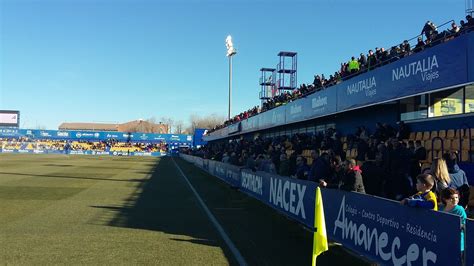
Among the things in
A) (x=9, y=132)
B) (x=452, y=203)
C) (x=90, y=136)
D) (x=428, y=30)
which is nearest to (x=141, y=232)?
(x=452, y=203)

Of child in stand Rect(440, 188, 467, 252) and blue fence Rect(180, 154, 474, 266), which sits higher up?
child in stand Rect(440, 188, 467, 252)

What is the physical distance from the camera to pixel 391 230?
656cm

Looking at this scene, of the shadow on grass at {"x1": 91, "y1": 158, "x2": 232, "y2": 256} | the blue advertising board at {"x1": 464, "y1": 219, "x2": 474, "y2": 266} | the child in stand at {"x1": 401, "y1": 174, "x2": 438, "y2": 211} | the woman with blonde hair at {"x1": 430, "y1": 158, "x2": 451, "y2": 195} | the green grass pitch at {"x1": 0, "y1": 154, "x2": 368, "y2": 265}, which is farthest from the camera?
the shadow on grass at {"x1": 91, "y1": 158, "x2": 232, "y2": 256}

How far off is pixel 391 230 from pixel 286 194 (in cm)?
591

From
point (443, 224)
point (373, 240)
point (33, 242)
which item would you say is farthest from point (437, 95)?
point (33, 242)

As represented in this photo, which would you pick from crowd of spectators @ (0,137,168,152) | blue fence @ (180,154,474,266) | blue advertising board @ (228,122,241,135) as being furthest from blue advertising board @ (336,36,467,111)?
crowd of spectators @ (0,137,168,152)

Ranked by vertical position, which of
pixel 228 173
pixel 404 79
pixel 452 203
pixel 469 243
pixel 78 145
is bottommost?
pixel 228 173

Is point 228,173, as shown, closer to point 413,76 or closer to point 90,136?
point 413,76

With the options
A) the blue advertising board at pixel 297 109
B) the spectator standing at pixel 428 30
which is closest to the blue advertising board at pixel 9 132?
the blue advertising board at pixel 297 109

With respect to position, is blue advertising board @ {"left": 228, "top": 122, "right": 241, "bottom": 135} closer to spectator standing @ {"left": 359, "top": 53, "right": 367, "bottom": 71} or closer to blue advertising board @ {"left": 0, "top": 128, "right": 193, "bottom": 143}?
spectator standing @ {"left": 359, "top": 53, "right": 367, "bottom": 71}

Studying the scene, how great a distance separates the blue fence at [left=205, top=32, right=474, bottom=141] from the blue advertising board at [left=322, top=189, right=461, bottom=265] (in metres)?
5.52

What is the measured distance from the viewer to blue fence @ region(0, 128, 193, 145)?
9312 centimetres

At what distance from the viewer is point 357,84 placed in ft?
60.8

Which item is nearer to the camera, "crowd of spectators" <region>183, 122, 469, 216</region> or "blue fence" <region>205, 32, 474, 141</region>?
"crowd of spectators" <region>183, 122, 469, 216</region>
